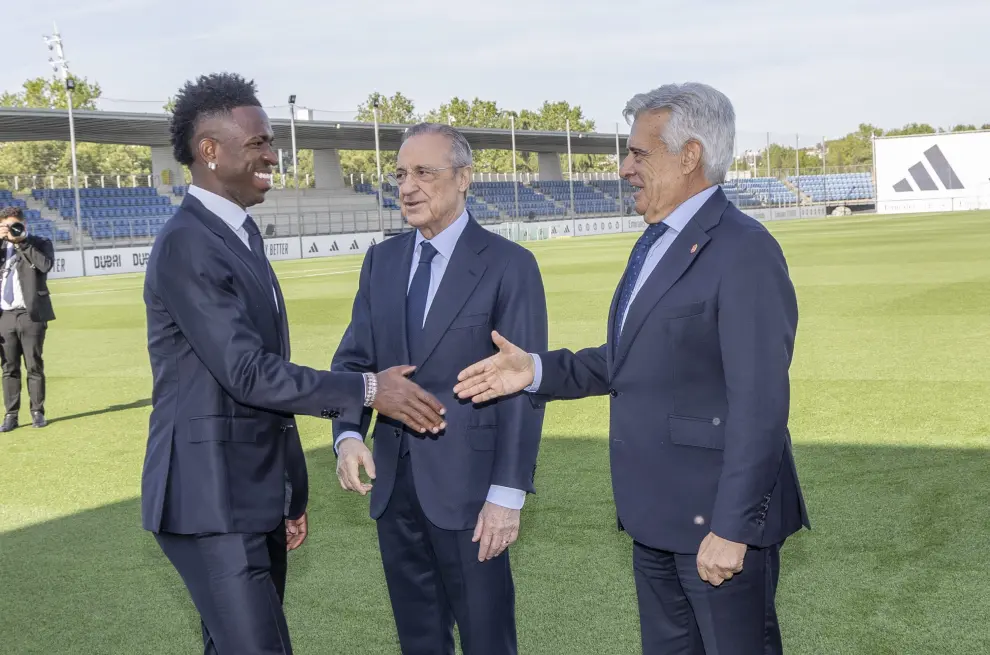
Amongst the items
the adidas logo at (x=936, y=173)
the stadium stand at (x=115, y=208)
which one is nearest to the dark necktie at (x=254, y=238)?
the stadium stand at (x=115, y=208)

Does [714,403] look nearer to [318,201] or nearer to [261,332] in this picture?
[261,332]

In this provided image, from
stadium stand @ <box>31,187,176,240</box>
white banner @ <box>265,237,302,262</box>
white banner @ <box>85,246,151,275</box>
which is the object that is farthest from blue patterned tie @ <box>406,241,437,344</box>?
stadium stand @ <box>31,187,176,240</box>

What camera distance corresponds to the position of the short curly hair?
301 cm

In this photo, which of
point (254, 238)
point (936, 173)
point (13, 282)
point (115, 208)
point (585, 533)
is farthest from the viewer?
point (936, 173)

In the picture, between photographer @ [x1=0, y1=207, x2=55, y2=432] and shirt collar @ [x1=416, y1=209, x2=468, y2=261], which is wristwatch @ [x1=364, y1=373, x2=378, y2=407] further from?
photographer @ [x1=0, y1=207, x2=55, y2=432]

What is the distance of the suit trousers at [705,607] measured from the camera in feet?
9.02

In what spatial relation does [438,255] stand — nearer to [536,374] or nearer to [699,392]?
[536,374]

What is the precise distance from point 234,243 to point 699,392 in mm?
1388

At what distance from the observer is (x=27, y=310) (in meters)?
10.2

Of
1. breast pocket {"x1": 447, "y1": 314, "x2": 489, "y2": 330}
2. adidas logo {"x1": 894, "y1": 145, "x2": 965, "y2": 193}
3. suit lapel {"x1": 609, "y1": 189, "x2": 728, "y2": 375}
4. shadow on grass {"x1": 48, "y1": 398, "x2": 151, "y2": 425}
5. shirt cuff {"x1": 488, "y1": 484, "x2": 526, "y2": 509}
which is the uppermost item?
adidas logo {"x1": 894, "y1": 145, "x2": 965, "y2": 193}

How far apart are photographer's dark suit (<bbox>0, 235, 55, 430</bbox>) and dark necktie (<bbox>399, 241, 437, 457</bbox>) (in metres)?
7.98

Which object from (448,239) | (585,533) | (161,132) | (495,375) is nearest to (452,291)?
(448,239)

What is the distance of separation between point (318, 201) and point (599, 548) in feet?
183

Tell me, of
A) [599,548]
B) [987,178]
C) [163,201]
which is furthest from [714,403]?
[987,178]
